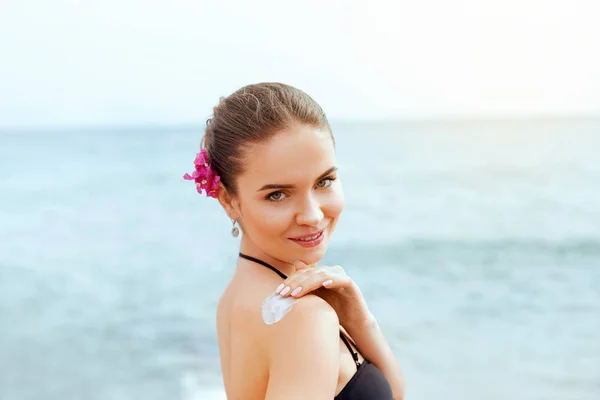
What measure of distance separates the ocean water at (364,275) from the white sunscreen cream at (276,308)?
18.4ft

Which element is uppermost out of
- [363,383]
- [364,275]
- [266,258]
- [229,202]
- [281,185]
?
[281,185]

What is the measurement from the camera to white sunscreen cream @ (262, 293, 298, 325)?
185 centimetres

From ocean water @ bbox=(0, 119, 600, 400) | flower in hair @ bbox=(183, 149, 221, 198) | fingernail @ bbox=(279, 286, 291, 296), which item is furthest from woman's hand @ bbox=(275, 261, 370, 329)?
ocean water @ bbox=(0, 119, 600, 400)

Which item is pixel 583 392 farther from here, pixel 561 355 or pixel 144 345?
pixel 144 345

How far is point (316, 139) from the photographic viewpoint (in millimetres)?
1972

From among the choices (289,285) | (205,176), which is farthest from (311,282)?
(205,176)

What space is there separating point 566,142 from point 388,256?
23.0 meters

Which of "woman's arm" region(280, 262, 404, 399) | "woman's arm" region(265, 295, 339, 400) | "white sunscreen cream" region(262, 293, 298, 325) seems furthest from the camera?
"woman's arm" region(280, 262, 404, 399)

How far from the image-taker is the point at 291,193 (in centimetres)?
197

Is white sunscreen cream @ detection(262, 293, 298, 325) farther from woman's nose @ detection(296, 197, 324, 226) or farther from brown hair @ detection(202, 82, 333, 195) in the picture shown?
brown hair @ detection(202, 82, 333, 195)

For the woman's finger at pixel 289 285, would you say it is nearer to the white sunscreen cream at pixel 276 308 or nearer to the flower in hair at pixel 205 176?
the white sunscreen cream at pixel 276 308

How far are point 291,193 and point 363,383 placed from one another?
583 millimetres

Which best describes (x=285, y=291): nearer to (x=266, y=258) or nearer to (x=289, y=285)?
(x=289, y=285)

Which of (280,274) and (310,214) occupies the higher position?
(310,214)
